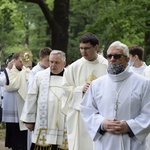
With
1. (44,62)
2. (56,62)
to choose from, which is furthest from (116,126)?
(44,62)

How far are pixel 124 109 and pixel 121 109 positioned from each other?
32 millimetres

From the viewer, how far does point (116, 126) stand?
205 inches

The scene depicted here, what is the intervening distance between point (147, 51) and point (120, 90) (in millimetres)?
12014

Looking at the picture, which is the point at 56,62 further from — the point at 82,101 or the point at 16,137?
the point at 16,137

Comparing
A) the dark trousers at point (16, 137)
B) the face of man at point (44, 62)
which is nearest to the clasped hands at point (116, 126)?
the face of man at point (44, 62)

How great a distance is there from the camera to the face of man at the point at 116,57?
211 inches

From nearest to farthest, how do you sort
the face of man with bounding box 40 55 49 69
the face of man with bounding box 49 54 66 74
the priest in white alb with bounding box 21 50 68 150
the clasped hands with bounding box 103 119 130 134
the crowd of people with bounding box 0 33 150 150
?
1. the clasped hands with bounding box 103 119 130 134
2. the crowd of people with bounding box 0 33 150 150
3. the face of man with bounding box 49 54 66 74
4. the priest in white alb with bounding box 21 50 68 150
5. the face of man with bounding box 40 55 49 69

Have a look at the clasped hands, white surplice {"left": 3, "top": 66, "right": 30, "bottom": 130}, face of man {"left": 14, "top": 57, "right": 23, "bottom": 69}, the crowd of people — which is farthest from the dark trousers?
the clasped hands

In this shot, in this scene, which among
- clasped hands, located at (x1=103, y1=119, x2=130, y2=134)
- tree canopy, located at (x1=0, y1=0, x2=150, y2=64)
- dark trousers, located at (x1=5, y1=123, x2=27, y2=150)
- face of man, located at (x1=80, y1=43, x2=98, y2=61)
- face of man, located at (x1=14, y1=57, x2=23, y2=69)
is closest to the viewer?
clasped hands, located at (x1=103, y1=119, x2=130, y2=134)

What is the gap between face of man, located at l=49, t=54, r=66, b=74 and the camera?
773cm

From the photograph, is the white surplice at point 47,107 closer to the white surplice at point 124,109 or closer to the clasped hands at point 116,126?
the white surplice at point 124,109

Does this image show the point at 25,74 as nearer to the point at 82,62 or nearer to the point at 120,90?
the point at 82,62

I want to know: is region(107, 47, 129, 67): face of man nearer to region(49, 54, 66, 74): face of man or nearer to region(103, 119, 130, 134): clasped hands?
region(103, 119, 130, 134): clasped hands

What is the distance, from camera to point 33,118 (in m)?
7.96
